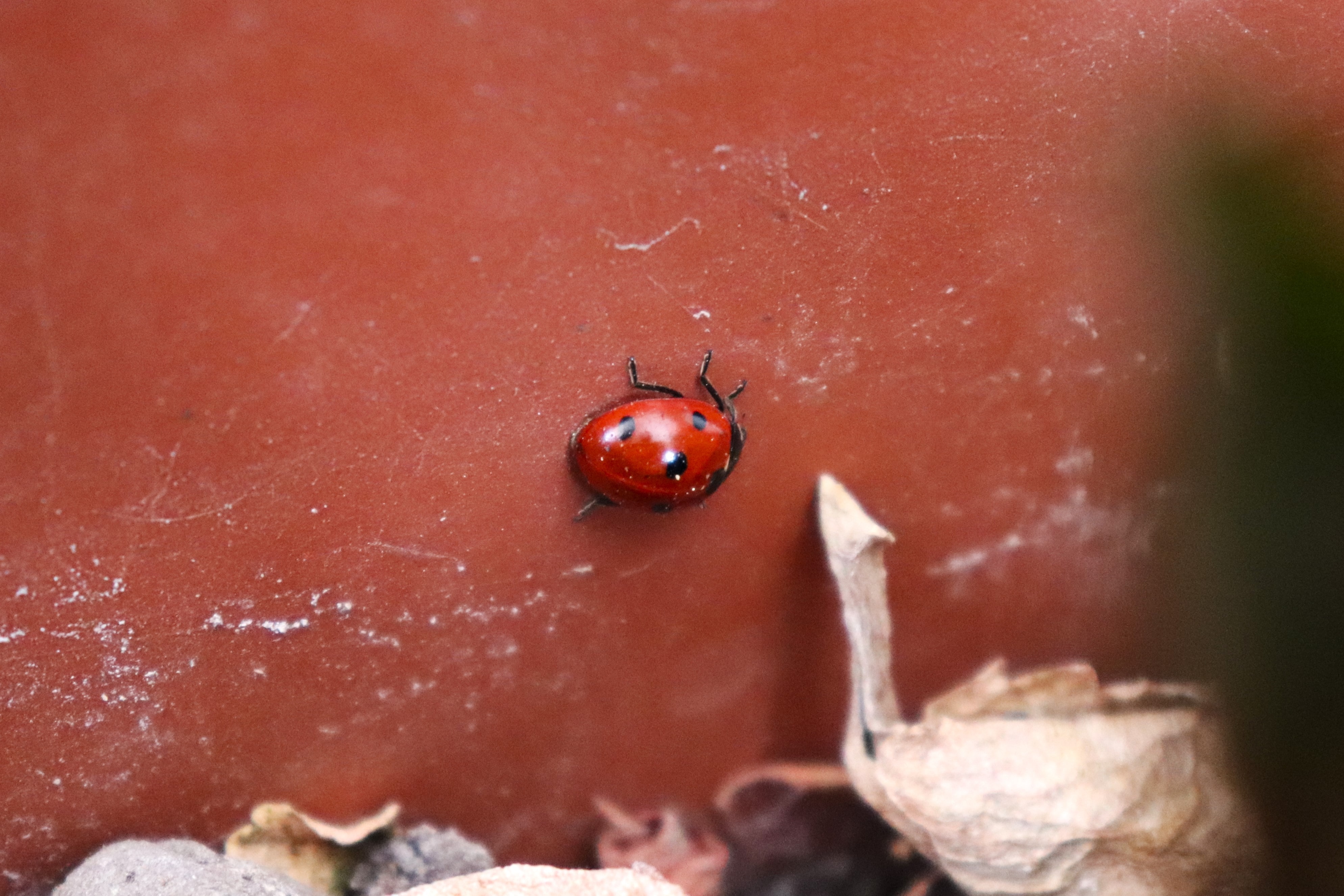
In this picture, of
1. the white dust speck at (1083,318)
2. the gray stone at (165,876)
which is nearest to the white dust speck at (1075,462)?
the white dust speck at (1083,318)

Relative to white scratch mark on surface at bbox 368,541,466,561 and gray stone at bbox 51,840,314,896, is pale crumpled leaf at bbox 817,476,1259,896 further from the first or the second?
gray stone at bbox 51,840,314,896

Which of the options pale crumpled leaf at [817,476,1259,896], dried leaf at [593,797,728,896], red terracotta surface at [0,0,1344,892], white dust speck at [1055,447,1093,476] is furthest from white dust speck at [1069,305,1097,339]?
dried leaf at [593,797,728,896]

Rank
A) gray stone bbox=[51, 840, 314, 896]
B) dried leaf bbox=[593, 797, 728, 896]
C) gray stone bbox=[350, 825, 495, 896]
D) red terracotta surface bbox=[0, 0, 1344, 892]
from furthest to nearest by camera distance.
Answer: dried leaf bbox=[593, 797, 728, 896] → gray stone bbox=[350, 825, 495, 896] → gray stone bbox=[51, 840, 314, 896] → red terracotta surface bbox=[0, 0, 1344, 892]

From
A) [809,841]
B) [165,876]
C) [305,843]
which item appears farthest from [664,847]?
[165,876]

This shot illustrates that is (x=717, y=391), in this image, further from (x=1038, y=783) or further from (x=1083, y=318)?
(x=1038, y=783)

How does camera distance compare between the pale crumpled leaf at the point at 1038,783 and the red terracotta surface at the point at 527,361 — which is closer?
the red terracotta surface at the point at 527,361

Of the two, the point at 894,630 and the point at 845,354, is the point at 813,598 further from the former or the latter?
the point at 845,354

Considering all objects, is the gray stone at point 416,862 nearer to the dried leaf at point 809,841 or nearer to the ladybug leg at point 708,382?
Answer: the dried leaf at point 809,841
